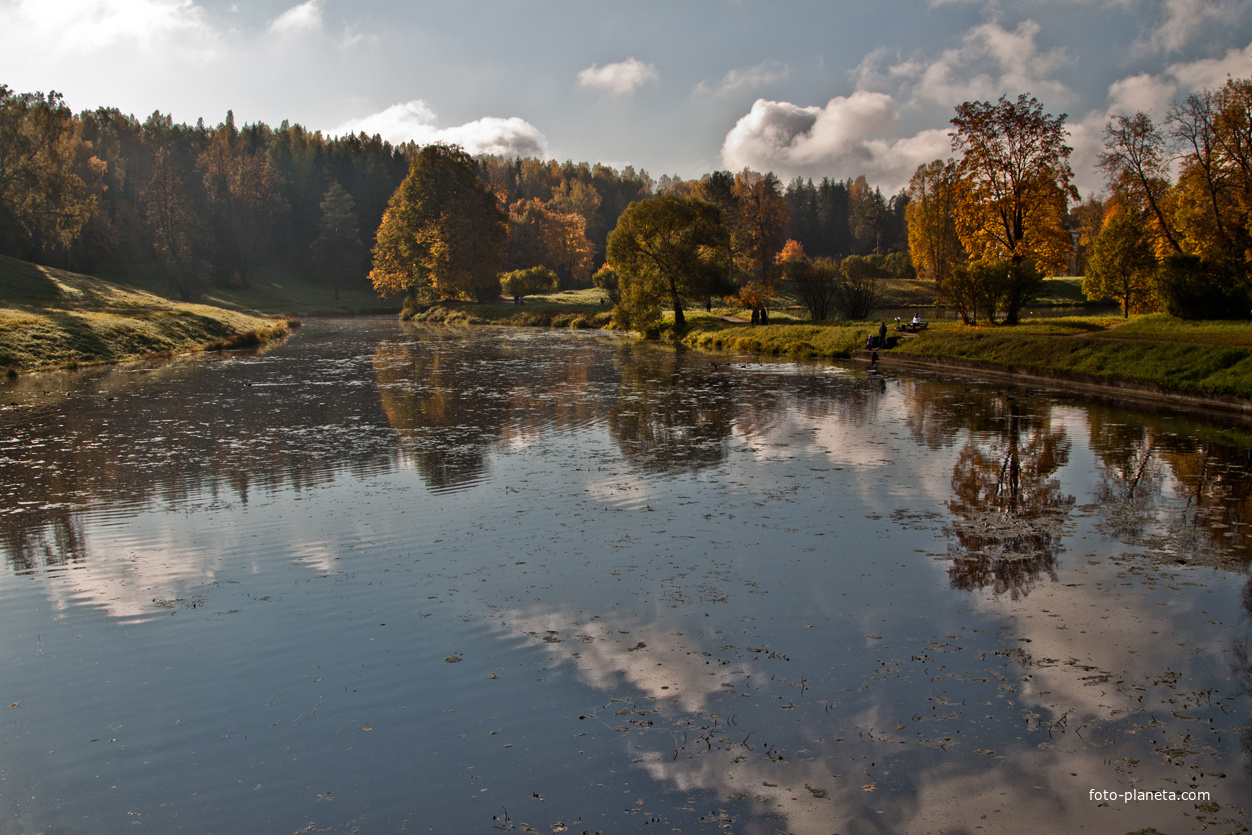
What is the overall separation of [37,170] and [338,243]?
178 feet

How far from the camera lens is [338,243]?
371 ft

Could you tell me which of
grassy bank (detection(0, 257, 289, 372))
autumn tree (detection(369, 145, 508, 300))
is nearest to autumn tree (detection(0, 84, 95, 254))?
grassy bank (detection(0, 257, 289, 372))

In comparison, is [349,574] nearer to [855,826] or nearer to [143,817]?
[143,817]

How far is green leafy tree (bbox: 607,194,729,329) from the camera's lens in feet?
166

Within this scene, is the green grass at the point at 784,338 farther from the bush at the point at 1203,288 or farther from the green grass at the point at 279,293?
the green grass at the point at 279,293

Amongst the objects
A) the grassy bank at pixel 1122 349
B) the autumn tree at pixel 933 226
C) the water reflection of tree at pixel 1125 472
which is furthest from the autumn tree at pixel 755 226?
the water reflection of tree at pixel 1125 472

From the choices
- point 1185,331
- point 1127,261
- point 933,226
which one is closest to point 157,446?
point 1185,331

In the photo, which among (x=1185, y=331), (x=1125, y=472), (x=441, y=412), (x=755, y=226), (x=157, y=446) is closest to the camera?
(x=1125, y=472)

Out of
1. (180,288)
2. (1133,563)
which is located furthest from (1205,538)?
(180,288)

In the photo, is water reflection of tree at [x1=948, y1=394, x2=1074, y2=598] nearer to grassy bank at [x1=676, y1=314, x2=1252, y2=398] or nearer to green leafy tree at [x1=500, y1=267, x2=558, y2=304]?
grassy bank at [x1=676, y1=314, x2=1252, y2=398]

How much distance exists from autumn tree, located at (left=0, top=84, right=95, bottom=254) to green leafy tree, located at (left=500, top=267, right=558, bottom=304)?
130 feet

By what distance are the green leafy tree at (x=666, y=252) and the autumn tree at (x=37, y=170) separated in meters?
43.4

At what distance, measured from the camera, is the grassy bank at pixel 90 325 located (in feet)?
117

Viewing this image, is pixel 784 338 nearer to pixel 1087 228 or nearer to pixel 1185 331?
pixel 1185 331
